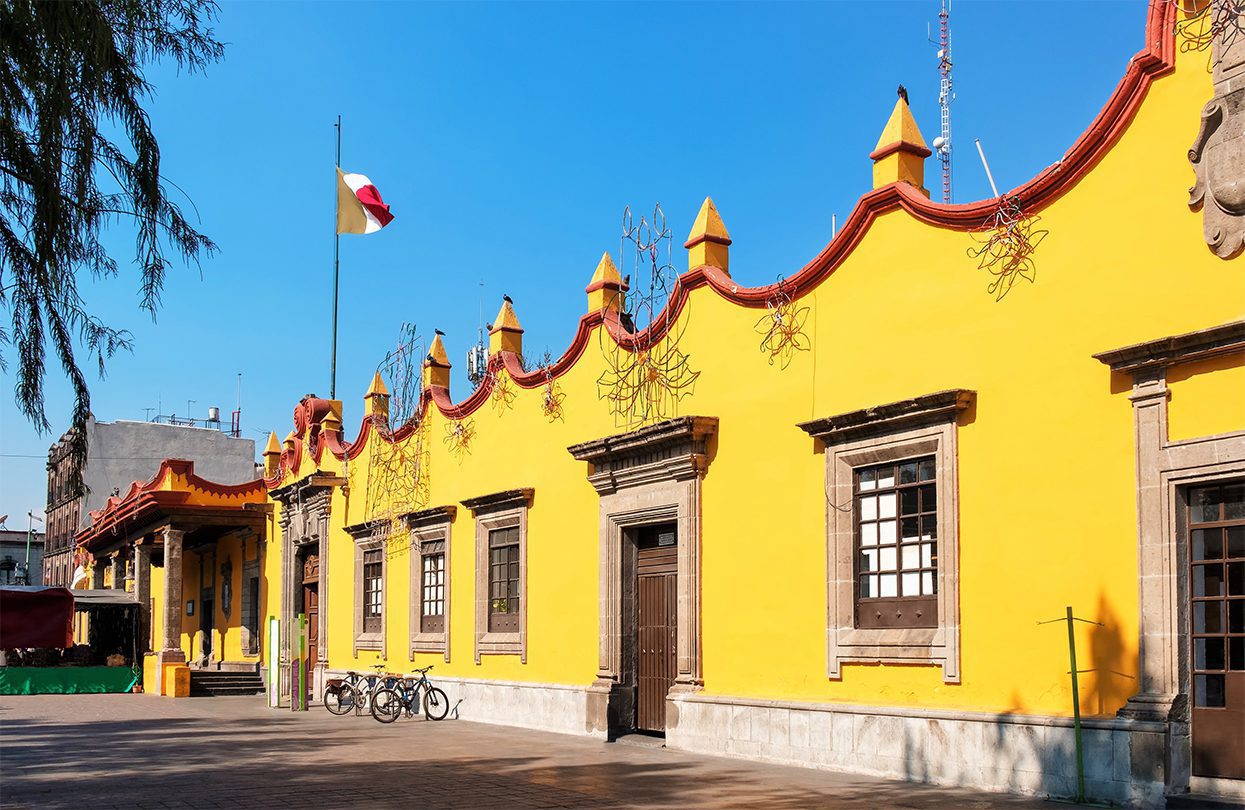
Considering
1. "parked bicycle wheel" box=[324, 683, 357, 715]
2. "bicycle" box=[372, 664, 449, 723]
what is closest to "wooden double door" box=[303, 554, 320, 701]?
"parked bicycle wheel" box=[324, 683, 357, 715]

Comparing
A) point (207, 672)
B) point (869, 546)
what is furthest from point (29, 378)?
point (207, 672)

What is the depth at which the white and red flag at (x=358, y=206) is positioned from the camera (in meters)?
25.2

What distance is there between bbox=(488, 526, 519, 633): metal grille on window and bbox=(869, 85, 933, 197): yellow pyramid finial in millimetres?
8683

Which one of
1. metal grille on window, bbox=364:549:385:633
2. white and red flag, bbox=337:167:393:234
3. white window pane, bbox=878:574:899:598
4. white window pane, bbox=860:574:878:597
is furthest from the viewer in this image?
white and red flag, bbox=337:167:393:234

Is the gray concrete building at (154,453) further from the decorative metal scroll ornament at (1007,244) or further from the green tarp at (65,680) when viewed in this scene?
the decorative metal scroll ornament at (1007,244)

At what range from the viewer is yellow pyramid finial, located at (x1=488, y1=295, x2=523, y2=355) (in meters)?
20.0

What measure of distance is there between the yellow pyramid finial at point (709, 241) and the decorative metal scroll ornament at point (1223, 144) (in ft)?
21.4

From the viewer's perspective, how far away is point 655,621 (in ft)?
51.0

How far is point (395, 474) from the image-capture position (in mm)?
23234

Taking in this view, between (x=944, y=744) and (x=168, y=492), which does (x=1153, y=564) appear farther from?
(x=168, y=492)

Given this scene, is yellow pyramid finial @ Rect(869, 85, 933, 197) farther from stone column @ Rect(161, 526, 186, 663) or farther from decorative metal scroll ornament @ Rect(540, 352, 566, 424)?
stone column @ Rect(161, 526, 186, 663)

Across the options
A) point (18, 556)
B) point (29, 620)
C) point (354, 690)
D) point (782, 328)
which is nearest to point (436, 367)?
point (354, 690)

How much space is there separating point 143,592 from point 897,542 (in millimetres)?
28468

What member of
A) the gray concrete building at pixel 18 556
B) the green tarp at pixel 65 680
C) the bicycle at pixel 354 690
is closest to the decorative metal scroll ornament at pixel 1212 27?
the bicycle at pixel 354 690
